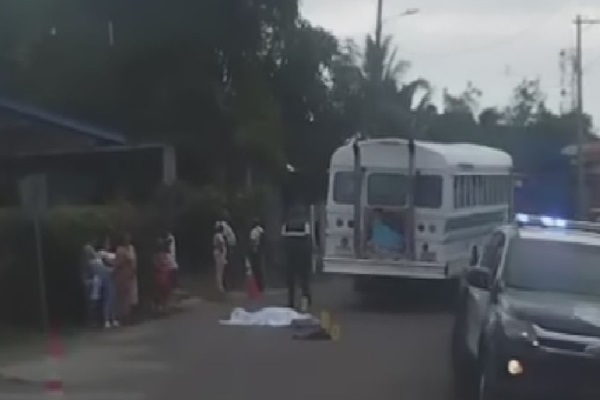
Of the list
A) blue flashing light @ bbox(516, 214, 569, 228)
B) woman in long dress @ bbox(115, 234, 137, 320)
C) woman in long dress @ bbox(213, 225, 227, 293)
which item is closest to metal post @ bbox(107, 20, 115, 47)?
woman in long dress @ bbox(213, 225, 227, 293)

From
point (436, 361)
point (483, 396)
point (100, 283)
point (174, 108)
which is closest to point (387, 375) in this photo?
point (436, 361)

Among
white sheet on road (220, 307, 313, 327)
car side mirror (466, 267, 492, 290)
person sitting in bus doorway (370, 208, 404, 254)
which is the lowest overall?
white sheet on road (220, 307, 313, 327)

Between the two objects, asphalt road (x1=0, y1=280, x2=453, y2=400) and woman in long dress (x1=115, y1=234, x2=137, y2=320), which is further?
woman in long dress (x1=115, y1=234, x2=137, y2=320)

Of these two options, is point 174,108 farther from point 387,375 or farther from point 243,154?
point 387,375

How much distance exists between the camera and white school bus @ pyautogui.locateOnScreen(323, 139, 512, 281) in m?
27.9

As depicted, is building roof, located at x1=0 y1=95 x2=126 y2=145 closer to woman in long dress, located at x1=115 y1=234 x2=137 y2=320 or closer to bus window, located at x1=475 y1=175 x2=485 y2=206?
woman in long dress, located at x1=115 y1=234 x2=137 y2=320

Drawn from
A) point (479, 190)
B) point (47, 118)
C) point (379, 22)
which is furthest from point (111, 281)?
point (379, 22)

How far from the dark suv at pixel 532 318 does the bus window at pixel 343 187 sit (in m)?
12.3

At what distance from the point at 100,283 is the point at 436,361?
6520 mm

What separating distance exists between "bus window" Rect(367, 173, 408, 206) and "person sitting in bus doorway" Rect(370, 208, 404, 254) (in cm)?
23

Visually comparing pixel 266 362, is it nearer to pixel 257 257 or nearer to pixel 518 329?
pixel 518 329

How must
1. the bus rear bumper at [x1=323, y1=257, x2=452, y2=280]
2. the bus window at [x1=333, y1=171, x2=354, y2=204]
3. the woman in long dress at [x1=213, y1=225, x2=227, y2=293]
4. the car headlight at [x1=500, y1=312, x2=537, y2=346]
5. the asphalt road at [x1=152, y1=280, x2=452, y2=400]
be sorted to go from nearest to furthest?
the car headlight at [x1=500, y1=312, x2=537, y2=346] → the asphalt road at [x1=152, y1=280, x2=452, y2=400] → the bus rear bumper at [x1=323, y1=257, x2=452, y2=280] → the bus window at [x1=333, y1=171, x2=354, y2=204] → the woman in long dress at [x1=213, y1=225, x2=227, y2=293]

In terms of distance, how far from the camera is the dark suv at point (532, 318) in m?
12.5

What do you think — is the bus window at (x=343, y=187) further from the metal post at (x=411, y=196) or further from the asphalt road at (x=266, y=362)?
the asphalt road at (x=266, y=362)
